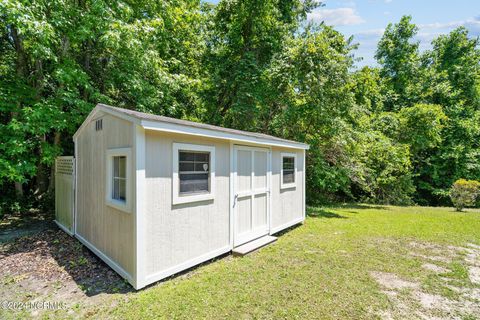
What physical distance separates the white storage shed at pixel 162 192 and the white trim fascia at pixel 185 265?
0.01 m

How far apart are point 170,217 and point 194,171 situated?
2.72ft

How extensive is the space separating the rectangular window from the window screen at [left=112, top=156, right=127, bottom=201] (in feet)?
12.6

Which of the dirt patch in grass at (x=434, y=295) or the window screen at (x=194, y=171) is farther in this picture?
the window screen at (x=194, y=171)

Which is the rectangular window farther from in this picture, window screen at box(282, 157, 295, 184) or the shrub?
the shrub

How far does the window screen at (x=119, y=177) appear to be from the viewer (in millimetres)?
3793

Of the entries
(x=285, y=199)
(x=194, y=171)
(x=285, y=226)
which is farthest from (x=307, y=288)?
(x=285, y=199)

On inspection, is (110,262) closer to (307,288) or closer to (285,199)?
Answer: (307,288)

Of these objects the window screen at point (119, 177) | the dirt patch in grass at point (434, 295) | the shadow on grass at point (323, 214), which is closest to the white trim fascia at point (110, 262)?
the window screen at point (119, 177)

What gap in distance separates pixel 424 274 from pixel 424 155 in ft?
48.9

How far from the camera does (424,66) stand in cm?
1903

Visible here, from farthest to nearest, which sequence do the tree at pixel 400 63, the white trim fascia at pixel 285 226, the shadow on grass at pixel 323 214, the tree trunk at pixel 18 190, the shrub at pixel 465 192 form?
1. the tree at pixel 400 63
2. the shrub at pixel 465 192
3. the shadow on grass at pixel 323 214
4. the tree trunk at pixel 18 190
5. the white trim fascia at pixel 285 226

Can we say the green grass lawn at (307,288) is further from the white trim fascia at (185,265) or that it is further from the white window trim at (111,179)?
the white window trim at (111,179)

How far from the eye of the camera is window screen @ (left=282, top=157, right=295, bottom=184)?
21.3 ft

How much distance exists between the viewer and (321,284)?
355cm
